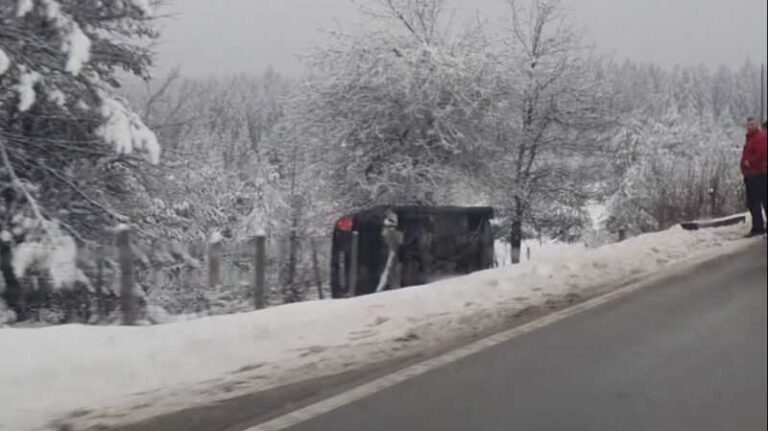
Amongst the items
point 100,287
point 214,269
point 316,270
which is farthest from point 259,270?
point 100,287

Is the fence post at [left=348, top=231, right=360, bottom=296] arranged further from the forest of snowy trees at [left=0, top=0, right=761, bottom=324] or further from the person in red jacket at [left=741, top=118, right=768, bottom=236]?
the person in red jacket at [left=741, top=118, right=768, bottom=236]

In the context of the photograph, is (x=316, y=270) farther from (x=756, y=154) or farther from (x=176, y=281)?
(x=756, y=154)

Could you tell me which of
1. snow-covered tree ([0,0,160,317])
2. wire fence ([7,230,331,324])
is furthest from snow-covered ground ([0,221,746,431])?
snow-covered tree ([0,0,160,317])

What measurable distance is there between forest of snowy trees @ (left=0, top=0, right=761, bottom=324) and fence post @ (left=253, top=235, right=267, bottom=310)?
0.55 metres

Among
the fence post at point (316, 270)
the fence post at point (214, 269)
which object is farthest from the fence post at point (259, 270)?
the fence post at point (316, 270)

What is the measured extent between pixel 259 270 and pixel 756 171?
657 cm

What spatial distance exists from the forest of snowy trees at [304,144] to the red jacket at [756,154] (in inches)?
155

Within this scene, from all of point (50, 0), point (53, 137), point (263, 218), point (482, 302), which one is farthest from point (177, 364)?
point (263, 218)

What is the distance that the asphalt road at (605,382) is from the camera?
15.3 feet

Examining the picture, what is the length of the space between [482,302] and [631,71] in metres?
19.9

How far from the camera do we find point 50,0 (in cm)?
966

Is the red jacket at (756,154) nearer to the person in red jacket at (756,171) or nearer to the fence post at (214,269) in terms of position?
the person in red jacket at (756,171)

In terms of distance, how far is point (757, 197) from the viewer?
11648mm

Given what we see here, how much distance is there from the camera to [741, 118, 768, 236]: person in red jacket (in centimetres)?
1113
